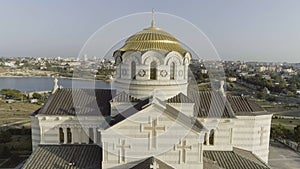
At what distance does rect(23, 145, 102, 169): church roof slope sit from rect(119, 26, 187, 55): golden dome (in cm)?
643

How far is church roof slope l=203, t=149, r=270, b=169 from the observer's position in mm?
13302

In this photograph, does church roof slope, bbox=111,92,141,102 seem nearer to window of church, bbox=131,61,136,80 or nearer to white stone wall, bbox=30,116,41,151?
window of church, bbox=131,61,136,80

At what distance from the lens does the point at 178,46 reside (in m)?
16.1

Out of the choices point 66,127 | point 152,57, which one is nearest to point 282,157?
point 152,57

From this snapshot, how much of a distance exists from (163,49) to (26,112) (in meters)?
38.3

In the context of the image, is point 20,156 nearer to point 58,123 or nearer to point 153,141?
point 58,123

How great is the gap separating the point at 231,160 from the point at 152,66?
23.1ft

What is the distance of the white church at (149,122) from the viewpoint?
1163 cm

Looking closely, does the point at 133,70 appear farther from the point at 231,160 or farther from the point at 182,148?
the point at 231,160

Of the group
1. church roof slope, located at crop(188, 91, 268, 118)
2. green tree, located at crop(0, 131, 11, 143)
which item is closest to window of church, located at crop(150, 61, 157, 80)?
church roof slope, located at crop(188, 91, 268, 118)

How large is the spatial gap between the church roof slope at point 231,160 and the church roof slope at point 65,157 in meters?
6.49

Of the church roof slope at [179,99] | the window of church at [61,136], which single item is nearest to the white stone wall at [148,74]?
the church roof slope at [179,99]

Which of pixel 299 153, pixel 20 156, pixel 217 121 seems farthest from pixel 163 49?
pixel 299 153

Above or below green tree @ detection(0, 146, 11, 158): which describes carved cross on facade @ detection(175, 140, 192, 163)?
above
